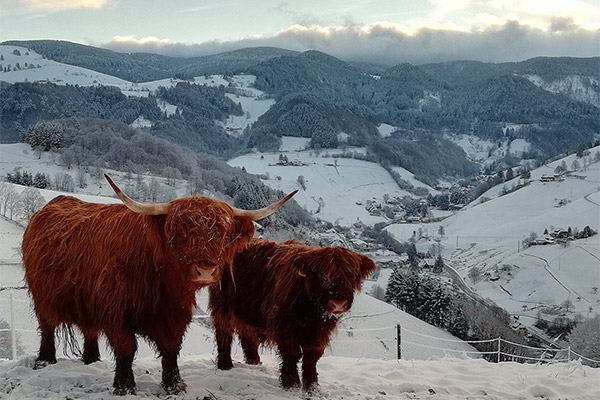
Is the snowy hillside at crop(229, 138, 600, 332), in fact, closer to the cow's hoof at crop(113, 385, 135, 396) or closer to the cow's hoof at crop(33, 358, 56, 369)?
the cow's hoof at crop(33, 358, 56, 369)

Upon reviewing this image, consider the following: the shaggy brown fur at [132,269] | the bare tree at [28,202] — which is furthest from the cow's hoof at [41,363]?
the bare tree at [28,202]

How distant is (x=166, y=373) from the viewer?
557 cm

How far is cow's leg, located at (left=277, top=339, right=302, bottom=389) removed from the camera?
242 inches

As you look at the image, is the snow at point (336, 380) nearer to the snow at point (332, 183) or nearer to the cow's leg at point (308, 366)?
the cow's leg at point (308, 366)

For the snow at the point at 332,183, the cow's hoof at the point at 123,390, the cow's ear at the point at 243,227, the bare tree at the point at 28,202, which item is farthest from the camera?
the snow at the point at 332,183

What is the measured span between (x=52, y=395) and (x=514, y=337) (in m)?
56.1

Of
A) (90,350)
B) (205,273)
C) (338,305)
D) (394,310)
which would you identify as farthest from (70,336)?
(394,310)

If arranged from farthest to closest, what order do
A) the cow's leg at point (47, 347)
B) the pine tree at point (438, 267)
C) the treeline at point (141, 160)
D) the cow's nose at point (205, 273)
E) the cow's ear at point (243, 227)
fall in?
1. the treeline at point (141, 160)
2. the pine tree at point (438, 267)
3. the cow's leg at point (47, 347)
4. the cow's ear at point (243, 227)
5. the cow's nose at point (205, 273)

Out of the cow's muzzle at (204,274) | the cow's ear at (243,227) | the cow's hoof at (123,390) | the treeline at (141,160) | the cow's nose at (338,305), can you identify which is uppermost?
the cow's ear at (243,227)

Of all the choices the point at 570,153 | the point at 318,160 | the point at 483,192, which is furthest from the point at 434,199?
the point at 570,153

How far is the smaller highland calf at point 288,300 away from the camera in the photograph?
5750mm

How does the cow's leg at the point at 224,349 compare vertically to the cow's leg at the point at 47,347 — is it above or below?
below

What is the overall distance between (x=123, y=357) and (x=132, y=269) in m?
0.95

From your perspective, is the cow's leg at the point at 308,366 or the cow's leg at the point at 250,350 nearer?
the cow's leg at the point at 308,366
